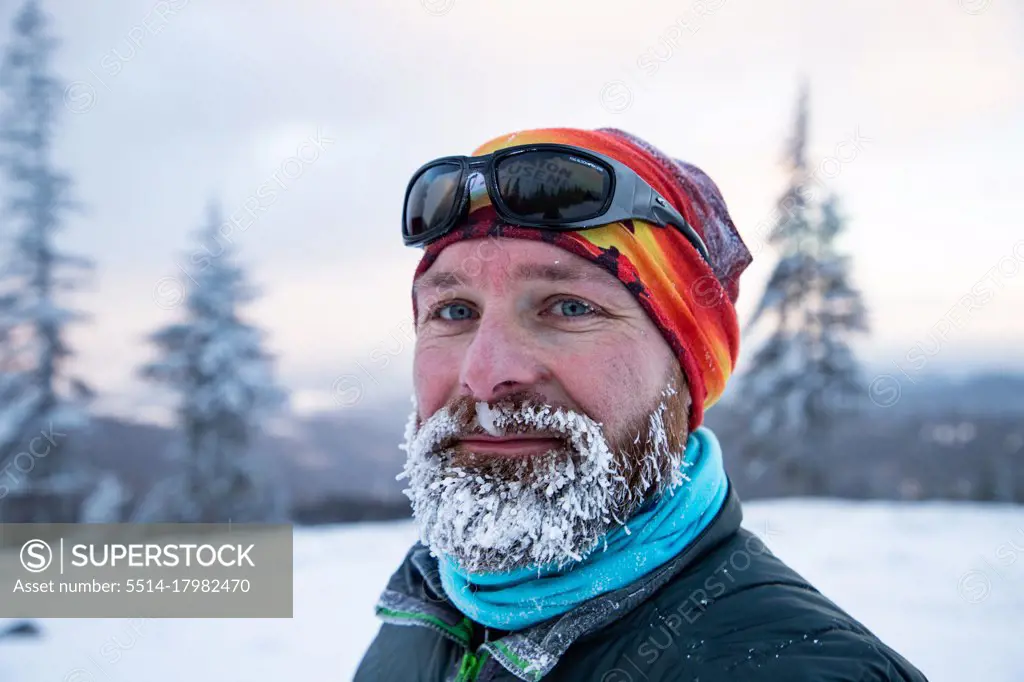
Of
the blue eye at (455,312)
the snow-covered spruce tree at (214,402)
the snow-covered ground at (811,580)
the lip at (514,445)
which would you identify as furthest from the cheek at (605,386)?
the snow-covered spruce tree at (214,402)

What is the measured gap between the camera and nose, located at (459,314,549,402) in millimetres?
1593

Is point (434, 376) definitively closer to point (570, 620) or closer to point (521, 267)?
point (521, 267)

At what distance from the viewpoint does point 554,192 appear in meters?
1.79

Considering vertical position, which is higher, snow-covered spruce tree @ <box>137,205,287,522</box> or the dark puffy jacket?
the dark puffy jacket

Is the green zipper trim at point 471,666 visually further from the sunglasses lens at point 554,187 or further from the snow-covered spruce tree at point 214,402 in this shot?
the snow-covered spruce tree at point 214,402

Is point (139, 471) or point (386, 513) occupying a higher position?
point (139, 471)

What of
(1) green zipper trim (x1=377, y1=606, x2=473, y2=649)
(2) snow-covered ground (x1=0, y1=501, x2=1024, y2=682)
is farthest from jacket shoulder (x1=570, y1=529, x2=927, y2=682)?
(2) snow-covered ground (x1=0, y1=501, x2=1024, y2=682)

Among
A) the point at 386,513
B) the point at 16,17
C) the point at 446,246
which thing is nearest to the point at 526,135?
the point at 446,246

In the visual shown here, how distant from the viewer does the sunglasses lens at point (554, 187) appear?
5.82 ft

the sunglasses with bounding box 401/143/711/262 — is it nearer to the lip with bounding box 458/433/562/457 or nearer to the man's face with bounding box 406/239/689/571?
the man's face with bounding box 406/239/689/571

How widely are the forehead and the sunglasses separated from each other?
0.08m

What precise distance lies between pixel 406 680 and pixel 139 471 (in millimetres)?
16449

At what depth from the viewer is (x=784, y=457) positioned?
15922 millimetres

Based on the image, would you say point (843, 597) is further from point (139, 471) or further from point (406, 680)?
point (139, 471)
